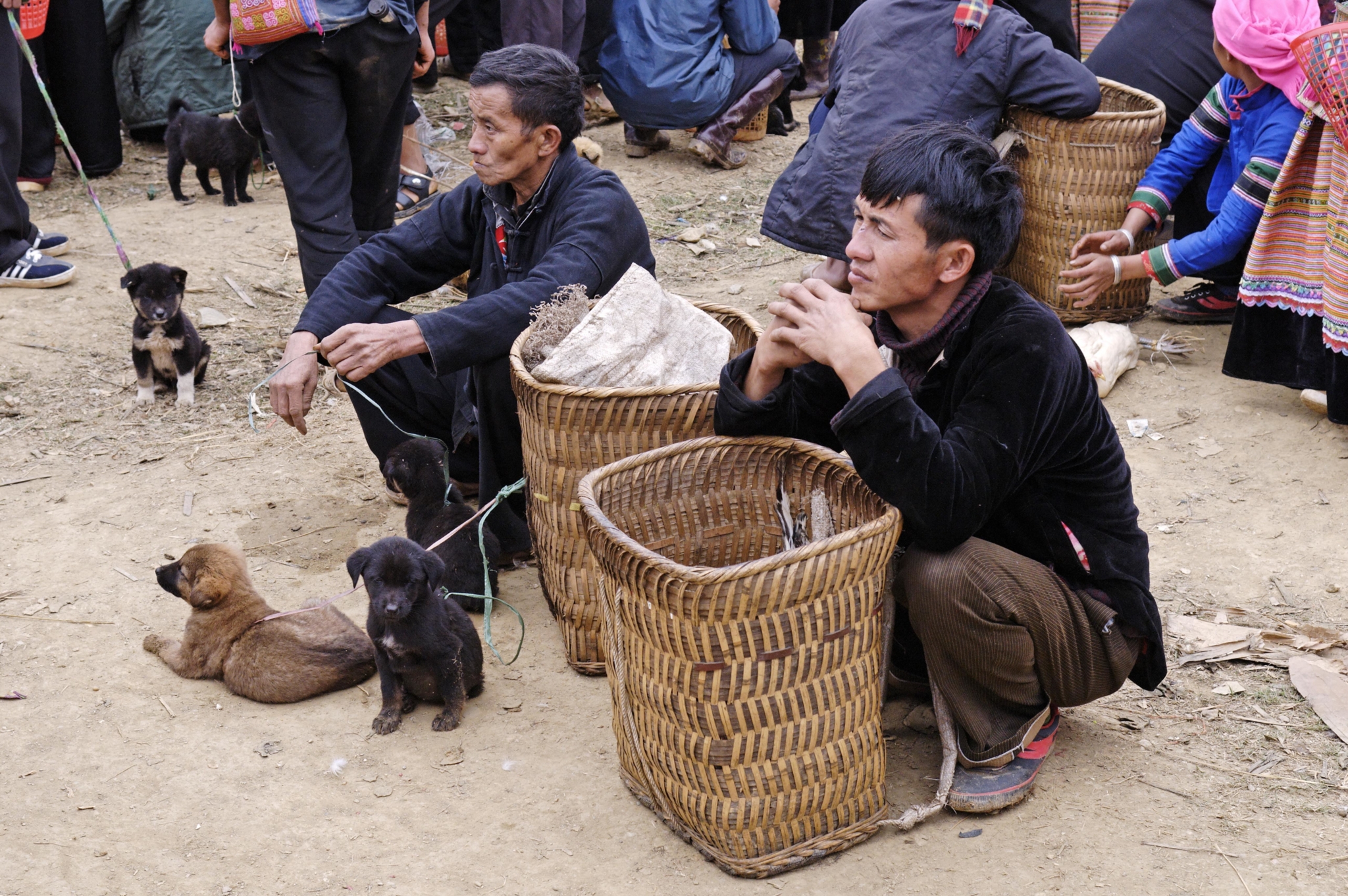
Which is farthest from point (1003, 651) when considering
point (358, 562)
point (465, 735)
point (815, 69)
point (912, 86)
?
point (815, 69)

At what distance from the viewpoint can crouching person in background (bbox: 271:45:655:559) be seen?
3484 millimetres

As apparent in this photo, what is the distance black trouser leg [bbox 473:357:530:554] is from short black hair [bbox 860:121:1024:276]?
→ 1.44 m

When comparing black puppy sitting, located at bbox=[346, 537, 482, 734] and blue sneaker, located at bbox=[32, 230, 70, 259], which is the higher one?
black puppy sitting, located at bbox=[346, 537, 482, 734]

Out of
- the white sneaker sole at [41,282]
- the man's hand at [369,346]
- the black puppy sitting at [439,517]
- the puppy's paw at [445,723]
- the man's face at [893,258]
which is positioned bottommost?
the white sneaker sole at [41,282]

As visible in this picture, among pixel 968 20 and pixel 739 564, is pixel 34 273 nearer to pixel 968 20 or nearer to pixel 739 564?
pixel 968 20

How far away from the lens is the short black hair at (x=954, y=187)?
2.49m

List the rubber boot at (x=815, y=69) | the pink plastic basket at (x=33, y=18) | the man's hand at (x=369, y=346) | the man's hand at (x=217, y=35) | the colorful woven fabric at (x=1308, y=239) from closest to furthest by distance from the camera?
the man's hand at (x=369, y=346) < the colorful woven fabric at (x=1308, y=239) < the man's hand at (x=217, y=35) < the pink plastic basket at (x=33, y=18) < the rubber boot at (x=815, y=69)

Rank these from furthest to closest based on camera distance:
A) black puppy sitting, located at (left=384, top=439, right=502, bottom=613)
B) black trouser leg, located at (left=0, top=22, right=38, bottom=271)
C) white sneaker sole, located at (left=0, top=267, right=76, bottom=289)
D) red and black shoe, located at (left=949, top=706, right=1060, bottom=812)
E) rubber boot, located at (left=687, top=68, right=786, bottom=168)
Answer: rubber boot, located at (left=687, top=68, right=786, bottom=168) < white sneaker sole, located at (left=0, top=267, right=76, bottom=289) < black trouser leg, located at (left=0, top=22, right=38, bottom=271) < black puppy sitting, located at (left=384, top=439, right=502, bottom=613) < red and black shoe, located at (left=949, top=706, right=1060, bottom=812)

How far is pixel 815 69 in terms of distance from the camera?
32.7ft

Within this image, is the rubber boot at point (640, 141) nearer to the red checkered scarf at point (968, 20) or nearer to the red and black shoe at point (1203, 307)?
the red checkered scarf at point (968, 20)

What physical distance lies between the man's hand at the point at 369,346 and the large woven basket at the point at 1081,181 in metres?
2.82

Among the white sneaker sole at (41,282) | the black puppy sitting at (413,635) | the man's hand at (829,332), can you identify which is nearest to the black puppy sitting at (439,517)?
the black puppy sitting at (413,635)

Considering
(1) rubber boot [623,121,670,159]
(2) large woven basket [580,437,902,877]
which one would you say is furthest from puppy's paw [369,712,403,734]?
(1) rubber boot [623,121,670,159]

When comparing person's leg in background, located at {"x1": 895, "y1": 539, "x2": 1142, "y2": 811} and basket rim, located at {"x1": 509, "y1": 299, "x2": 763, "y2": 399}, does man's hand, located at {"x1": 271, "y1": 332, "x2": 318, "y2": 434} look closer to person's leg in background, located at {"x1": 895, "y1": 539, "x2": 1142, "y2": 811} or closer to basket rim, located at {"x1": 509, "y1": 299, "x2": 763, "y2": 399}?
basket rim, located at {"x1": 509, "y1": 299, "x2": 763, "y2": 399}
